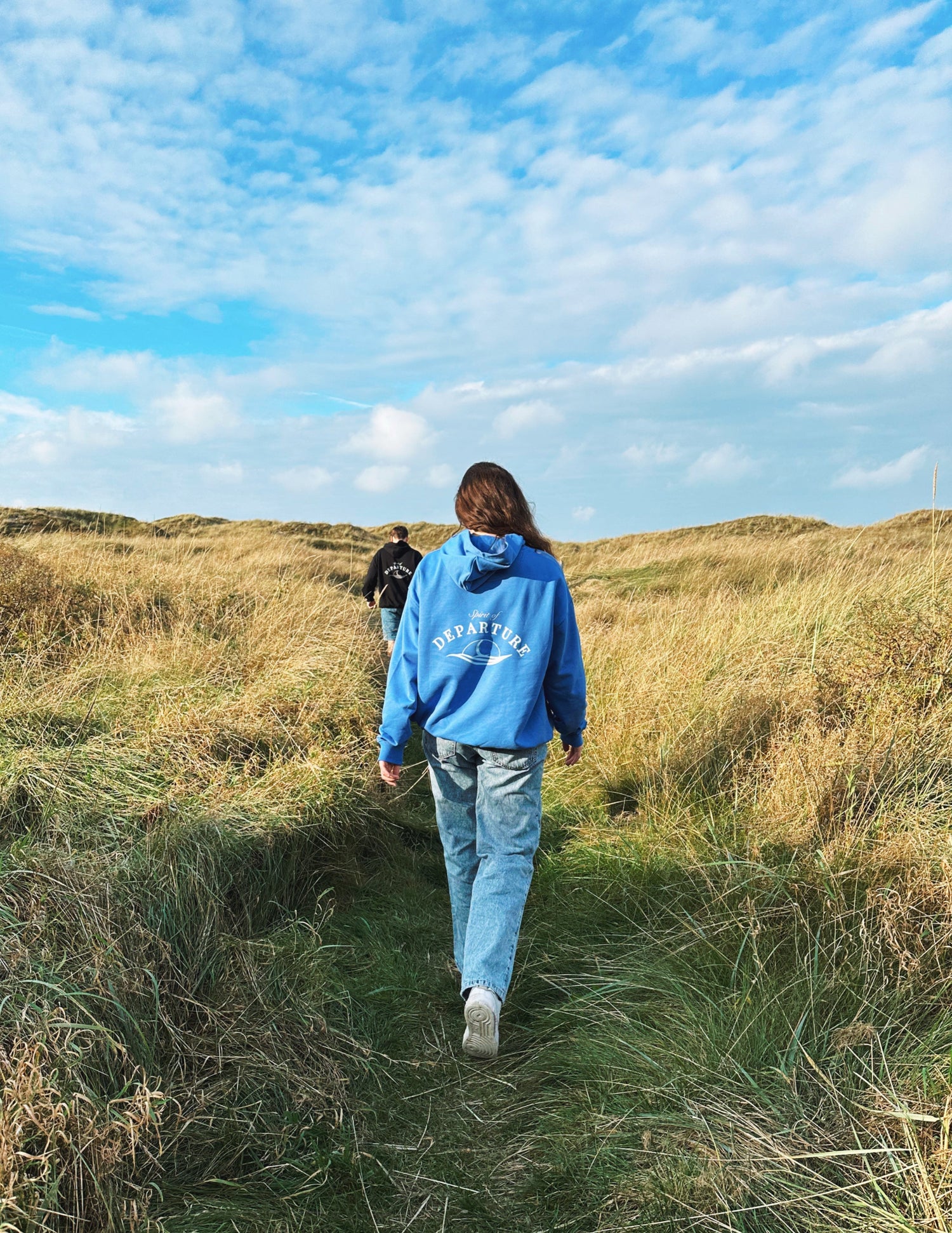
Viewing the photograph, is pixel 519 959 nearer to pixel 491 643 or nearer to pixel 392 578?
pixel 491 643

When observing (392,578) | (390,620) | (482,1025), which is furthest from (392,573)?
(482,1025)

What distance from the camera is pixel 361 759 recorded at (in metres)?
5.68

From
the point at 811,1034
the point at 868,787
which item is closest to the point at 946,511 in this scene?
the point at 868,787

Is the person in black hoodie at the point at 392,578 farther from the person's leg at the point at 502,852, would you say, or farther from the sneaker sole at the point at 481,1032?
the sneaker sole at the point at 481,1032

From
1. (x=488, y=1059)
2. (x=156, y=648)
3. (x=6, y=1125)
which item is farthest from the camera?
(x=156, y=648)

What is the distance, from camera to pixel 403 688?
3598mm

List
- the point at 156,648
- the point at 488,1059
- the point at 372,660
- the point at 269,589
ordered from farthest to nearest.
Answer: the point at 269,589 < the point at 372,660 < the point at 156,648 < the point at 488,1059

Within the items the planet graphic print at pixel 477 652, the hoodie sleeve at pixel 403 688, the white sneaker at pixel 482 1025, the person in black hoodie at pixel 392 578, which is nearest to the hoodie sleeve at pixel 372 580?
the person in black hoodie at pixel 392 578

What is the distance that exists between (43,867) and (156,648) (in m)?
4.21

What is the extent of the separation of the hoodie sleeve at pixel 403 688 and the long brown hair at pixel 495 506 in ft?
1.18

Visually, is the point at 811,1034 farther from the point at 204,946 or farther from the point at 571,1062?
the point at 204,946

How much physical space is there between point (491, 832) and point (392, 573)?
6.84 meters

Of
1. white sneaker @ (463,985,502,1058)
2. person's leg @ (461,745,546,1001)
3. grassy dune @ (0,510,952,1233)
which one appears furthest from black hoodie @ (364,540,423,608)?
white sneaker @ (463,985,502,1058)

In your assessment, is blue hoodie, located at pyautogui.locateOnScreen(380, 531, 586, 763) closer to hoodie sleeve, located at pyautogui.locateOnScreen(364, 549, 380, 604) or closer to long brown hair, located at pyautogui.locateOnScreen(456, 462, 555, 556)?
long brown hair, located at pyautogui.locateOnScreen(456, 462, 555, 556)
